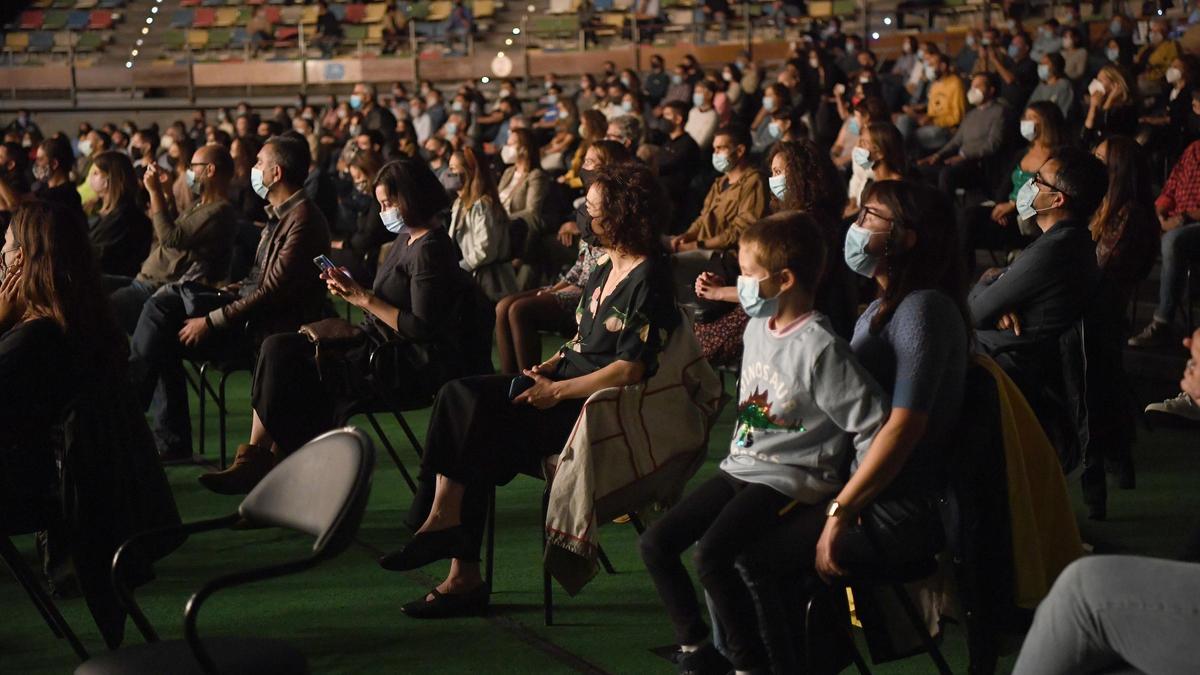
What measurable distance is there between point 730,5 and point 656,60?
3785mm

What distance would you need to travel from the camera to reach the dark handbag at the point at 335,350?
4625mm

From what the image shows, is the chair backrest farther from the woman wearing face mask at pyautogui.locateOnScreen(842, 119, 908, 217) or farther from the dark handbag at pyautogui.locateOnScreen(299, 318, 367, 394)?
the woman wearing face mask at pyautogui.locateOnScreen(842, 119, 908, 217)

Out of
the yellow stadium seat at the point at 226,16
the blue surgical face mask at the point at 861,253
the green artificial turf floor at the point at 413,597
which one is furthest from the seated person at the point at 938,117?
the yellow stadium seat at the point at 226,16

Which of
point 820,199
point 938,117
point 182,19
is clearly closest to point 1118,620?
point 820,199

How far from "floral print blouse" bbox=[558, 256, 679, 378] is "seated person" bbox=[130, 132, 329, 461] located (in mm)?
1722

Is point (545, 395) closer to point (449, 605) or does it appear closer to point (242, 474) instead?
point (449, 605)

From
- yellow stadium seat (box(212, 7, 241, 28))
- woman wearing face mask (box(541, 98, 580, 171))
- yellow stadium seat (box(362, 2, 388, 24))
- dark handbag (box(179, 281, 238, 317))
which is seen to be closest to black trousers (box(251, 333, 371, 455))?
dark handbag (box(179, 281, 238, 317))

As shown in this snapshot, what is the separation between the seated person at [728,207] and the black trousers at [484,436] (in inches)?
102

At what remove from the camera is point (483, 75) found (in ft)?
66.0

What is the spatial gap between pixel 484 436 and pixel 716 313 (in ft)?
6.79

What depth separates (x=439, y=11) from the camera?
73.4 feet

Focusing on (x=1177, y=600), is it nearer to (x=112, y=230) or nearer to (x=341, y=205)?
(x=112, y=230)

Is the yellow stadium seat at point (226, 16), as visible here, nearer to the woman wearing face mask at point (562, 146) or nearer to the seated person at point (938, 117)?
the woman wearing face mask at point (562, 146)

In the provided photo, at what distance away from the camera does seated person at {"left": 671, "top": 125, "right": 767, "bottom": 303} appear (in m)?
6.33
